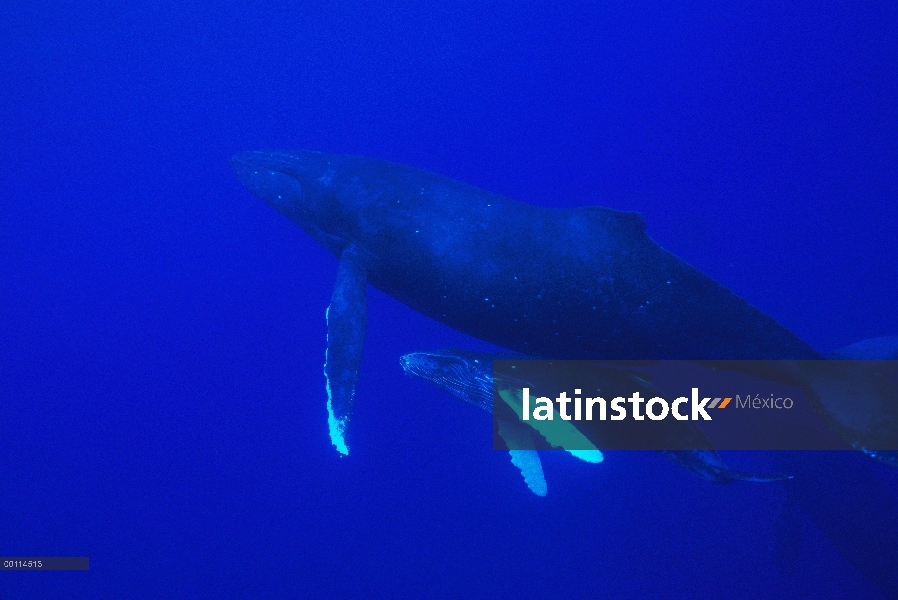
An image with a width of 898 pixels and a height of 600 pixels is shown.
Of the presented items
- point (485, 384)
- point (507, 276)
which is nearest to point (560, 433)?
point (485, 384)

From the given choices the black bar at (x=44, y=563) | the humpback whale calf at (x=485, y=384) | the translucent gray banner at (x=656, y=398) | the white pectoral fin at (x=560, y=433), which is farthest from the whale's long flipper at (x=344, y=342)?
the black bar at (x=44, y=563)

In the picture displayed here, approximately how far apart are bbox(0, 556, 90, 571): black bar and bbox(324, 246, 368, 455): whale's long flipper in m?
11.2

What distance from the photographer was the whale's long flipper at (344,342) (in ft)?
20.8

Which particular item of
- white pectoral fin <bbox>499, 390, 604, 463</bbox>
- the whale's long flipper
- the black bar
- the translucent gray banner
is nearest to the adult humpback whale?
the whale's long flipper

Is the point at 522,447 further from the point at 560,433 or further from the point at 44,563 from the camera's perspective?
the point at 44,563

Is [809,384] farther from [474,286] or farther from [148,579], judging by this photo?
[148,579]

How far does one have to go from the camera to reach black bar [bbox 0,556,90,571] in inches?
498

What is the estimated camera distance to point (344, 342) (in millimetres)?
6668

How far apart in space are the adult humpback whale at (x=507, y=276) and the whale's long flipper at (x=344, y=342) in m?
0.01

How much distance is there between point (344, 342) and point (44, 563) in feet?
41.9

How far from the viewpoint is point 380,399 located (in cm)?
1184

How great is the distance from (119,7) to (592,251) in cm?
1902

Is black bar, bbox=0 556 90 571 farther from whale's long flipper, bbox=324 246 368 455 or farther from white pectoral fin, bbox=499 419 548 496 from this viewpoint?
white pectoral fin, bbox=499 419 548 496

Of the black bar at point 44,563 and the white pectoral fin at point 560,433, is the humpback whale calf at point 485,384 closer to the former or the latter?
the white pectoral fin at point 560,433
